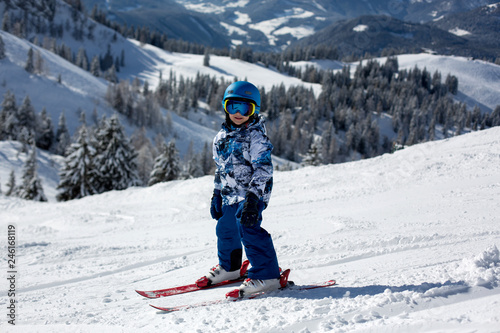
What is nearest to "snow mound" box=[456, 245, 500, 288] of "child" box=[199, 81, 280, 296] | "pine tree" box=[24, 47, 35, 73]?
"child" box=[199, 81, 280, 296]

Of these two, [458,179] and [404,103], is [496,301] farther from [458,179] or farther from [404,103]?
[404,103]

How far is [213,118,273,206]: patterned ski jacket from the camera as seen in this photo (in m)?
3.21

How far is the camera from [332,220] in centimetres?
645

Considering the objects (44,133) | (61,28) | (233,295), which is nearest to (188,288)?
(233,295)

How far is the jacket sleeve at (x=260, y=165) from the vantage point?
3.15 m

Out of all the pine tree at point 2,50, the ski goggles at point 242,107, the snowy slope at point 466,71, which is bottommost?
the pine tree at point 2,50

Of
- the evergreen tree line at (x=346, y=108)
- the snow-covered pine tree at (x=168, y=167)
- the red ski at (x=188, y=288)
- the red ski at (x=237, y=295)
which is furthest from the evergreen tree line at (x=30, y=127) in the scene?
the red ski at (x=237, y=295)

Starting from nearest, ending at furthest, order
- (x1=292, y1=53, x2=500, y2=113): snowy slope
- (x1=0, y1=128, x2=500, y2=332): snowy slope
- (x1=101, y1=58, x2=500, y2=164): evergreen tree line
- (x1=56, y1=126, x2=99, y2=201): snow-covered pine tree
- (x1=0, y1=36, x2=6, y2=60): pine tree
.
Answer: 1. (x1=0, y1=128, x2=500, y2=332): snowy slope
2. (x1=56, y1=126, x2=99, y2=201): snow-covered pine tree
3. (x1=0, y1=36, x2=6, y2=60): pine tree
4. (x1=101, y1=58, x2=500, y2=164): evergreen tree line
5. (x1=292, y1=53, x2=500, y2=113): snowy slope

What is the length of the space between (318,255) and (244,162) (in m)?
2.01

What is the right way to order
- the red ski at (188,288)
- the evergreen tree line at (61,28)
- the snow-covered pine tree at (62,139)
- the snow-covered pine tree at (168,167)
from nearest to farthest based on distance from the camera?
the red ski at (188,288) < the snow-covered pine tree at (168,167) < the snow-covered pine tree at (62,139) < the evergreen tree line at (61,28)

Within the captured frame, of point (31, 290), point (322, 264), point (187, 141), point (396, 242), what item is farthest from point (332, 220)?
point (187, 141)

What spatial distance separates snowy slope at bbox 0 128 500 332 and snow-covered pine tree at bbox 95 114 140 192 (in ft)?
50.2

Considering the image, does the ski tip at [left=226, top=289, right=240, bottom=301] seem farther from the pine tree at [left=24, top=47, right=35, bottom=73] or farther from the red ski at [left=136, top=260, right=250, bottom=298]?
the pine tree at [left=24, top=47, right=35, bottom=73]

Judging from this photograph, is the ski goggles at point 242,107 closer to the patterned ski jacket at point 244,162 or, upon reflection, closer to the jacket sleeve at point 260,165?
the patterned ski jacket at point 244,162
